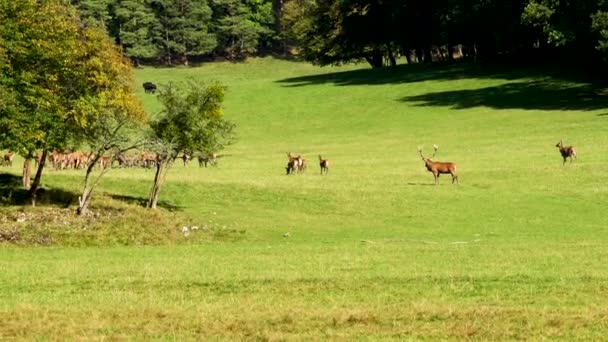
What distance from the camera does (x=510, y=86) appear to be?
254 ft

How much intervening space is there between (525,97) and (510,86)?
16.3 feet

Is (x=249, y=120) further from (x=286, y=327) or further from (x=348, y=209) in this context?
(x=286, y=327)

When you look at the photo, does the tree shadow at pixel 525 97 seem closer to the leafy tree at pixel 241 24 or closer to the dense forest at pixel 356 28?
the dense forest at pixel 356 28

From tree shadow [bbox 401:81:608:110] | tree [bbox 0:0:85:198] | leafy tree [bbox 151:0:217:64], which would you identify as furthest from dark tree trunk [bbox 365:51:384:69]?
tree [bbox 0:0:85:198]

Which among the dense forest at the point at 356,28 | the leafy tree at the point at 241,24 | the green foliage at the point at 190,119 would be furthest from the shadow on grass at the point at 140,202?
the leafy tree at the point at 241,24

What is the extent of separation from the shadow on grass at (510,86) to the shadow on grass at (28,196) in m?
41.0

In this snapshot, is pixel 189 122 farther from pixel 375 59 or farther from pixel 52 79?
pixel 375 59

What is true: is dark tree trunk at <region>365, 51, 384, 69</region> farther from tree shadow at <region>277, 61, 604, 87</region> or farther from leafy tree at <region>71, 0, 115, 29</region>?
leafy tree at <region>71, 0, 115, 29</region>

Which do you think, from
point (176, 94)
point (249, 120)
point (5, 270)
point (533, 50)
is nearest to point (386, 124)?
point (249, 120)

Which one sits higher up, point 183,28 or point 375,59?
point 183,28

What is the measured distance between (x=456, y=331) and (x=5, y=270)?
37.8ft

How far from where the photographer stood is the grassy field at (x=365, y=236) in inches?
524

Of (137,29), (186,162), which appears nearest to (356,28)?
(137,29)

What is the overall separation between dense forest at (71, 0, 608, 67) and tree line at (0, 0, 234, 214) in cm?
2045
